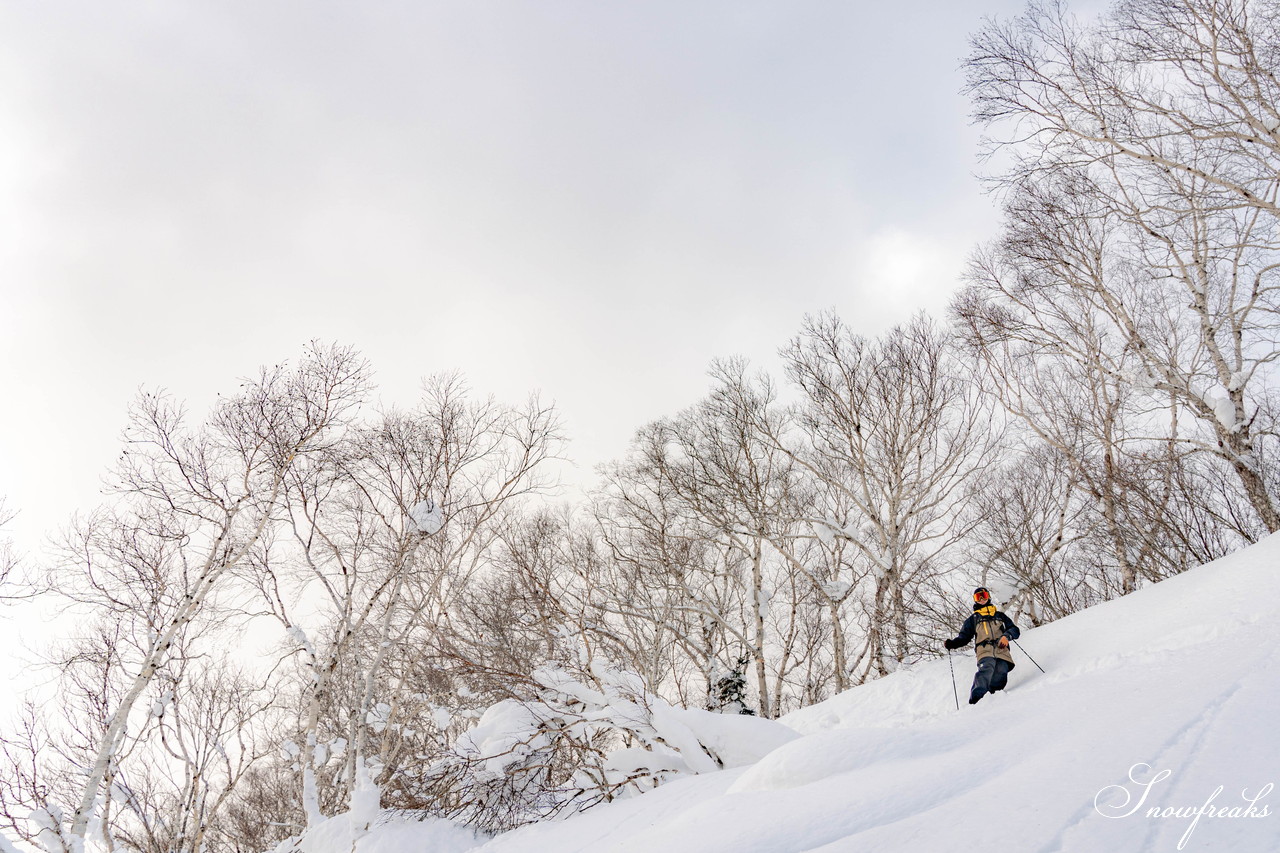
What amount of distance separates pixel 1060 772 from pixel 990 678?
4197mm

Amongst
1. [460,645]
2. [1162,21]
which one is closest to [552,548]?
[460,645]

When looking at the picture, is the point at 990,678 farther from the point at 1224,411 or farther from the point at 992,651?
the point at 1224,411

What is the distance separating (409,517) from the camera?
10133mm

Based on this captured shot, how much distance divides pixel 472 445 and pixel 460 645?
3.83 meters

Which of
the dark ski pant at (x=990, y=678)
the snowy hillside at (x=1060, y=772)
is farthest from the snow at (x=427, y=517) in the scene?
the dark ski pant at (x=990, y=678)

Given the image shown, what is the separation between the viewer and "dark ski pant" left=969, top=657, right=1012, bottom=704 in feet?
21.5

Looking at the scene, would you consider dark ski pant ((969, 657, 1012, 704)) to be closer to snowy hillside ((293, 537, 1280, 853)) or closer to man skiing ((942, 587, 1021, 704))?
man skiing ((942, 587, 1021, 704))

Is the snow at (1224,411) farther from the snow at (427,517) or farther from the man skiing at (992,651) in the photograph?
the snow at (427,517)

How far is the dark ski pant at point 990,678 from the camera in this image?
258 inches

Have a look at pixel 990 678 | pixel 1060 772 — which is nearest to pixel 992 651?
pixel 990 678

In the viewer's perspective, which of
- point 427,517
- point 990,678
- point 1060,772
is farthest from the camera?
point 427,517

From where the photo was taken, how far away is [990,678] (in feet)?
21.6

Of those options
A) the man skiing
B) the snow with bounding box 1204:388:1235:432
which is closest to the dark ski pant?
the man skiing

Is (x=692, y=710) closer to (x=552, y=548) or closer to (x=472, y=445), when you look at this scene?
(x=472, y=445)
